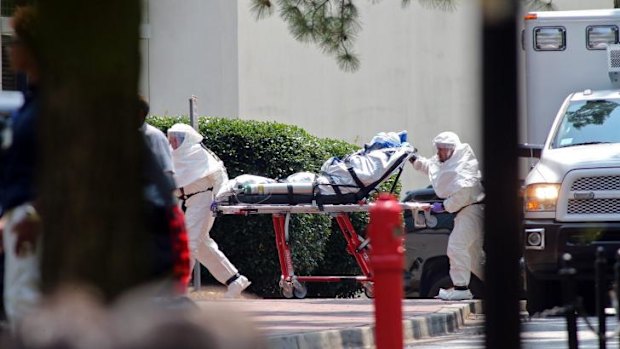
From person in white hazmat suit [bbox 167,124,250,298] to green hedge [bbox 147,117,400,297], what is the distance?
10.7ft

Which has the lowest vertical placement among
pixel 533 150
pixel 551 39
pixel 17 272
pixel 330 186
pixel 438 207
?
pixel 17 272

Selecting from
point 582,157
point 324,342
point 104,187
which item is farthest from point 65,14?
point 582,157

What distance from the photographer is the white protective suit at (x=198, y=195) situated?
48.3 feet

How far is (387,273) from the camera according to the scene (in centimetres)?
701

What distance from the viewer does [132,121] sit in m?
5.01

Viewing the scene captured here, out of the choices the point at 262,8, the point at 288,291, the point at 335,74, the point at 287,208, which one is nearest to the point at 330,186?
the point at 287,208

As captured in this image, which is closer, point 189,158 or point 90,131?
point 90,131

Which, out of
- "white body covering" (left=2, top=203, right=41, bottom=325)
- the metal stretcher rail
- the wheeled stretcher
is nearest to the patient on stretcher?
the wheeled stretcher

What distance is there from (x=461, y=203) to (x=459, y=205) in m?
0.04

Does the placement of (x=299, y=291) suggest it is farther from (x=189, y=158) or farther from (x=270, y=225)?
(x=270, y=225)

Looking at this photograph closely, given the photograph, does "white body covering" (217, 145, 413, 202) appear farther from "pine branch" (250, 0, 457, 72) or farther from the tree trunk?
the tree trunk

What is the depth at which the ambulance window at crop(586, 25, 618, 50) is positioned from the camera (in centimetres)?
1444

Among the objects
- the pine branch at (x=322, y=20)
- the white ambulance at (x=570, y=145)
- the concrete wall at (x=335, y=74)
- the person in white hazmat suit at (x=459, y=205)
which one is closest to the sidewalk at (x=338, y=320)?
the person in white hazmat suit at (x=459, y=205)

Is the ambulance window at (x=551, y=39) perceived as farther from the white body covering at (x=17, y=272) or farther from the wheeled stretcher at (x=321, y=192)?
the white body covering at (x=17, y=272)
